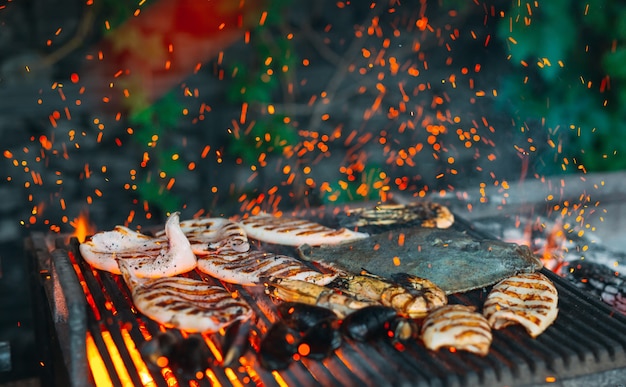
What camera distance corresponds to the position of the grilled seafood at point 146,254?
4266 millimetres

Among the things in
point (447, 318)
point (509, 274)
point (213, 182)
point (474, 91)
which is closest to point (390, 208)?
point (509, 274)

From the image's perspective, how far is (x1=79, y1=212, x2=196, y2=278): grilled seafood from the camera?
14.0 feet

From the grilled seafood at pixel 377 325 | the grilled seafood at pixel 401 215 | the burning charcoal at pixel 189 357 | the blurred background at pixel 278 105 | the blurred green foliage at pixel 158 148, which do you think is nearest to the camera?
the burning charcoal at pixel 189 357

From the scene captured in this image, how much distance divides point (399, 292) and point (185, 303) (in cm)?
111

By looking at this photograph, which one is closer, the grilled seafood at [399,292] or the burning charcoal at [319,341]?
the burning charcoal at [319,341]

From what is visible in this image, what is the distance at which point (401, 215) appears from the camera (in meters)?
5.42

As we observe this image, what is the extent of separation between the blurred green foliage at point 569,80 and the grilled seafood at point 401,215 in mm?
3230

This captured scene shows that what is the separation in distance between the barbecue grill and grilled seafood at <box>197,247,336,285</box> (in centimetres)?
18

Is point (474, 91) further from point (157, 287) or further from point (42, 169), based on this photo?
point (157, 287)

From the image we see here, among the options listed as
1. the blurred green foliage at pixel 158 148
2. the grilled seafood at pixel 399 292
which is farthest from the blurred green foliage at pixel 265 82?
the grilled seafood at pixel 399 292

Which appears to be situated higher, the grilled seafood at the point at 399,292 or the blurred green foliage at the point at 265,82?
the blurred green foliage at the point at 265,82

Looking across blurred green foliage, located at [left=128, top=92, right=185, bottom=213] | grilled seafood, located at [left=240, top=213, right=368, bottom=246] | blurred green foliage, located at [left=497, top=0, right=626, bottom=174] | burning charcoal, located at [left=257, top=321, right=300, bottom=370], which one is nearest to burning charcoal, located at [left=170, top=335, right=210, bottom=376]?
burning charcoal, located at [left=257, top=321, right=300, bottom=370]

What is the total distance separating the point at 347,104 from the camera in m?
7.84

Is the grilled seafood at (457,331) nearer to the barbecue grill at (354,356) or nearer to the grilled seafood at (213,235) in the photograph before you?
the barbecue grill at (354,356)
